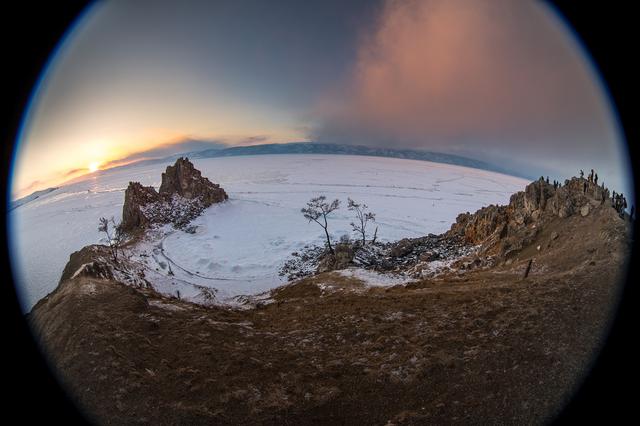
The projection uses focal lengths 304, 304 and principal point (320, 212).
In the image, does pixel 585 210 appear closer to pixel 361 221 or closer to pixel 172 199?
pixel 361 221

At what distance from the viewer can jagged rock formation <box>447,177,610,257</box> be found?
2731 cm

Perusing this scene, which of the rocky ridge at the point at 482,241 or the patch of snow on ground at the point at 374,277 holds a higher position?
the rocky ridge at the point at 482,241

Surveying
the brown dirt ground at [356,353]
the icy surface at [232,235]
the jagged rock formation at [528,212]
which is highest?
the jagged rock formation at [528,212]

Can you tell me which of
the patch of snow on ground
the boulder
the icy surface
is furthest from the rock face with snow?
the patch of snow on ground

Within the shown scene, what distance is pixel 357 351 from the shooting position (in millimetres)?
13953

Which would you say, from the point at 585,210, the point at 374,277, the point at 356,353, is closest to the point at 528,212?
the point at 585,210

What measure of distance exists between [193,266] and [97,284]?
26.4m

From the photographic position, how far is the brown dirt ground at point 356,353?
9945 millimetres

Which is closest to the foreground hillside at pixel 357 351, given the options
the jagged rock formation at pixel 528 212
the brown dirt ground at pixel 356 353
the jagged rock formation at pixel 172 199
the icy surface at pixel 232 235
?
the brown dirt ground at pixel 356 353

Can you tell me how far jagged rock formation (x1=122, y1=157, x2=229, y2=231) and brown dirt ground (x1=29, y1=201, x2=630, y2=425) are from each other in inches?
1923

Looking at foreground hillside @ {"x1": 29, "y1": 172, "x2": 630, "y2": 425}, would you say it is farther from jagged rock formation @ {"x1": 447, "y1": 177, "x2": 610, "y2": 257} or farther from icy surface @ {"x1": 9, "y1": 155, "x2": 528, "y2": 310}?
jagged rock formation @ {"x1": 447, "y1": 177, "x2": 610, "y2": 257}

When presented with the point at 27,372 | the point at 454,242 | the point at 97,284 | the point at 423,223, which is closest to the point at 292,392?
the point at 27,372

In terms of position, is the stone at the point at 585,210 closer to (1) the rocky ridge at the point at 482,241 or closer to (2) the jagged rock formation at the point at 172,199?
(1) the rocky ridge at the point at 482,241

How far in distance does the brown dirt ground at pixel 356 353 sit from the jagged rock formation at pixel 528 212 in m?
7.53
